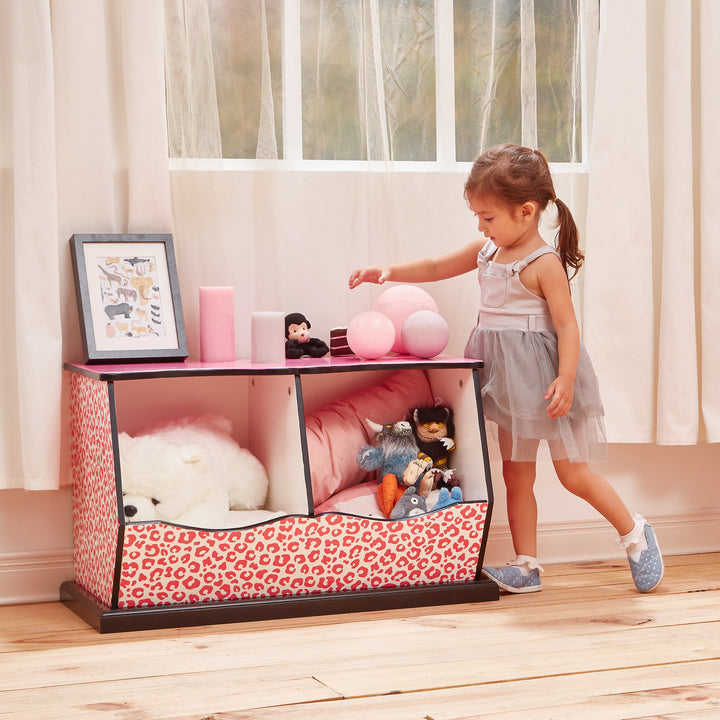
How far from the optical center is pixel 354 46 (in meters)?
2.18

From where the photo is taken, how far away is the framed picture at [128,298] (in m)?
1.98

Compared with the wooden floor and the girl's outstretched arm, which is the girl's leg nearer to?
the wooden floor

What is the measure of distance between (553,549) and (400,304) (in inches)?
30.0

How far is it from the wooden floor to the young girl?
151mm

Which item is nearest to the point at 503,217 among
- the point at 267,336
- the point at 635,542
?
the point at 267,336

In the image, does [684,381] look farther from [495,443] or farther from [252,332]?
[252,332]

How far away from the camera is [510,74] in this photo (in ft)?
7.40

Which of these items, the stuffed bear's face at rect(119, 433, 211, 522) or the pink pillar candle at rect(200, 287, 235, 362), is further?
the pink pillar candle at rect(200, 287, 235, 362)

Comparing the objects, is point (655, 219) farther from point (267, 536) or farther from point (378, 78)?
point (267, 536)

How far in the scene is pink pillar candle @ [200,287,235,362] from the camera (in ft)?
6.69

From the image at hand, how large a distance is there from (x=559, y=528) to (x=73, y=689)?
4.28ft

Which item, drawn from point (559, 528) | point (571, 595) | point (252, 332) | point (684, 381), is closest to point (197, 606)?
point (252, 332)

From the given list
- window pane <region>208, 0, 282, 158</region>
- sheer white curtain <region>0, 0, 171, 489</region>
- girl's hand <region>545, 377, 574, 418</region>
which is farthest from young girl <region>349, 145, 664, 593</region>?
sheer white curtain <region>0, 0, 171, 489</region>

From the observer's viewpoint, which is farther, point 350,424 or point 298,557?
point 350,424
